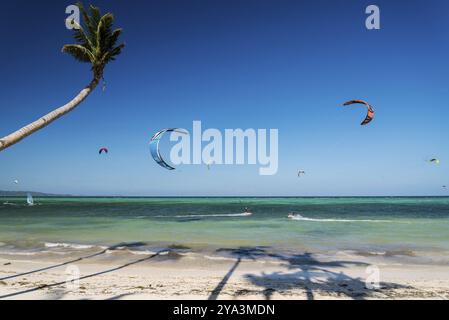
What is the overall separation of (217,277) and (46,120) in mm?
7936

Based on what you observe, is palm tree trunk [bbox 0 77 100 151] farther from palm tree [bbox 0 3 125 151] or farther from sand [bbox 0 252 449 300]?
sand [bbox 0 252 449 300]

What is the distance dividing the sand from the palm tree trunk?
4676mm

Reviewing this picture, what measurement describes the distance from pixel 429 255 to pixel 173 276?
14.2 meters

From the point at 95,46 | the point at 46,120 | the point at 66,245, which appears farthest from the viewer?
the point at 66,245

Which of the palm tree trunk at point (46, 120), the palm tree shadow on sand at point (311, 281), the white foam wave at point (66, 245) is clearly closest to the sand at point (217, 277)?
the palm tree shadow on sand at point (311, 281)

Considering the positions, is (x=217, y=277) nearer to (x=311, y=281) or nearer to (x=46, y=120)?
(x=311, y=281)

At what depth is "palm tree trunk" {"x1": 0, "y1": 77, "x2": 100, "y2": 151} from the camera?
8.23m

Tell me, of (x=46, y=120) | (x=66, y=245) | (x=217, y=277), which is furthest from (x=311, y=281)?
(x=66, y=245)

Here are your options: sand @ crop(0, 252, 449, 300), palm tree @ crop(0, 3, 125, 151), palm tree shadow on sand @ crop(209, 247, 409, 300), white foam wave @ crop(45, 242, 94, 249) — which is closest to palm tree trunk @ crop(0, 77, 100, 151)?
palm tree @ crop(0, 3, 125, 151)

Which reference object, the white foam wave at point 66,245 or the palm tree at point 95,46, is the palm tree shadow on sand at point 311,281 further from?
the white foam wave at point 66,245

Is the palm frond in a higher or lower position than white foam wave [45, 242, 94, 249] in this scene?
higher

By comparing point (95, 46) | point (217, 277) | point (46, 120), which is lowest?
point (217, 277)

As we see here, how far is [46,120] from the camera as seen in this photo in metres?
9.57
